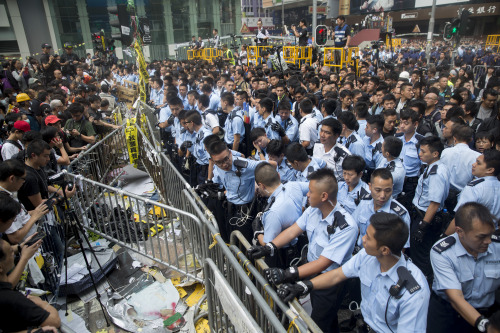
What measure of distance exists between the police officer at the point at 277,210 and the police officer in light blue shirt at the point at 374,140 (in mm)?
2052

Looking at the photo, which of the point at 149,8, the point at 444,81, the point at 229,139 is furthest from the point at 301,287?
the point at 149,8

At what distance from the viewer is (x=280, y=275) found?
2.44 metres

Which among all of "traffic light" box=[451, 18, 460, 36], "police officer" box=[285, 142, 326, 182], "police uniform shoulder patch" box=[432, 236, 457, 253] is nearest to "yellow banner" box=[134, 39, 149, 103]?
"police officer" box=[285, 142, 326, 182]

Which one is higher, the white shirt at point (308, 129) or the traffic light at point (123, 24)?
the traffic light at point (123, 24)

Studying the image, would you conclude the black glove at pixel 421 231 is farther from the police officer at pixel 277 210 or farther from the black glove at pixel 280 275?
the black glove at pixel 280 275

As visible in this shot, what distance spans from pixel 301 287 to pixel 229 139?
4769 mm

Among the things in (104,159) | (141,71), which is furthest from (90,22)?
(104,159)

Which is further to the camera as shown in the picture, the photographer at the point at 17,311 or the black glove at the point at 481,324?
the photographer at the point at 17,311

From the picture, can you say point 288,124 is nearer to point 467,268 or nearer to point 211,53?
point 467,268

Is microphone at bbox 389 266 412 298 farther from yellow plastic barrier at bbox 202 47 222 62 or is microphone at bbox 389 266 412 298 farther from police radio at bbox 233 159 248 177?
yellow plastic barrier at bbox 202 47 222 62

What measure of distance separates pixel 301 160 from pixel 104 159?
5.17m

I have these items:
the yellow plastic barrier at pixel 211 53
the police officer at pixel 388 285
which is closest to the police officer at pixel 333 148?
the police officer at pixel 388 285

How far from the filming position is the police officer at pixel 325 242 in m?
2.88

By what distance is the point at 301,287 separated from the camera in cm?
240
